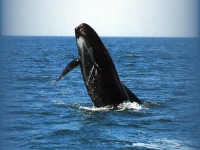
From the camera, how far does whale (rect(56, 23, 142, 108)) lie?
1159 centimetres

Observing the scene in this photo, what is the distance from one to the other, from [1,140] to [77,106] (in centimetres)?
490

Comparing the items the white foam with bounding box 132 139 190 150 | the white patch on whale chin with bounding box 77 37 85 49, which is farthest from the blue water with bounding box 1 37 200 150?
the white patch on whale chin with bounding box 77 37 85 49

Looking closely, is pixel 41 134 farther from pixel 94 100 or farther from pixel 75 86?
pixel 75 86

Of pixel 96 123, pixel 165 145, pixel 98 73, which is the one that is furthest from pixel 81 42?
pixel 165 145

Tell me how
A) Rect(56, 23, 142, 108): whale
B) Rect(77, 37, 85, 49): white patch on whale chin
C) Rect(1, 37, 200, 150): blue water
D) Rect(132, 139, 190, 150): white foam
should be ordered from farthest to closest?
1. Rect(77, 37, 85, 49): white patch on whale chin
2. Rect(56, 23, 142, 108): whale
3. Rect(1, 37, 200, 150): blue water
4. Rect(132, 139, 190, 150): white foam

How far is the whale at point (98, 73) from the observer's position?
1159 cm

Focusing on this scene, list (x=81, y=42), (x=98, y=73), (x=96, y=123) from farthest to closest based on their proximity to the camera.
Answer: (x=81, y=42) < (x=98, y=73) < (x=96, y=123)

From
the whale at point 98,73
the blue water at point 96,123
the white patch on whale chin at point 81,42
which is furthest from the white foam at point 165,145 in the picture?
the white patch on whale chin at point 81,42

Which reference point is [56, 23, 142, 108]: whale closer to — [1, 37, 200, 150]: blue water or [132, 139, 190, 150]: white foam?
[1, 37, 200, 150]: blue water

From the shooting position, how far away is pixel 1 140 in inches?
312

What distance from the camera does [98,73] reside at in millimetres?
11680

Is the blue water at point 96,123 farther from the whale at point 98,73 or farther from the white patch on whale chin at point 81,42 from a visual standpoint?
the white patch on whale chin at point 81,42

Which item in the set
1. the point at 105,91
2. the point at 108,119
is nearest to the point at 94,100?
the point at 105,91

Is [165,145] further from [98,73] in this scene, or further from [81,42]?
[81,42]
